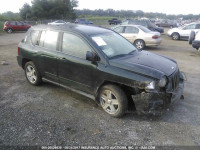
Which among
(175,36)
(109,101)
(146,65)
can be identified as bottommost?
(109,101)

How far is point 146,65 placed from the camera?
3590 mm

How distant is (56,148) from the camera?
2865 millimetres

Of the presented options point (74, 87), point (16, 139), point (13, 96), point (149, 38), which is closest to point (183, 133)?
point (74, 87)

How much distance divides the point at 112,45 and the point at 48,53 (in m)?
1.58

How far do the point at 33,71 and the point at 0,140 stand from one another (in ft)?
8.07

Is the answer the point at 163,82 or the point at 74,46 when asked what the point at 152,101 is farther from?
the point at 74,46

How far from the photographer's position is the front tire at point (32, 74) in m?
5.03

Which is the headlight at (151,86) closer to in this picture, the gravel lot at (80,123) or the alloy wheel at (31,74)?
the gravel lot at (80,123)

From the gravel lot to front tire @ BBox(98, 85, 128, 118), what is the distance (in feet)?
0.49

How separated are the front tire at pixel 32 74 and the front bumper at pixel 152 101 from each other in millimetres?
2902

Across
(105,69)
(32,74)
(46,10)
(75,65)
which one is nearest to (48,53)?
(75,65)

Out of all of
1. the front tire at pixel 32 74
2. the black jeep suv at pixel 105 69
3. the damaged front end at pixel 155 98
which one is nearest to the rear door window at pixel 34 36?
the black jeep suv at pixel 105 69

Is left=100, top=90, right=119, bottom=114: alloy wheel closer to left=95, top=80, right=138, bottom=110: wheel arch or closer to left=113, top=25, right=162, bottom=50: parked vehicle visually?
left=95, top=80, right=138, bottom=110: wheel arch

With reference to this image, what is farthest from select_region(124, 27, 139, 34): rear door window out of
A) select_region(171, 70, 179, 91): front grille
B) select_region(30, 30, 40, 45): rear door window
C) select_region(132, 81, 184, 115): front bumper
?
select_region(132, 81, 184, 115): front bumper
